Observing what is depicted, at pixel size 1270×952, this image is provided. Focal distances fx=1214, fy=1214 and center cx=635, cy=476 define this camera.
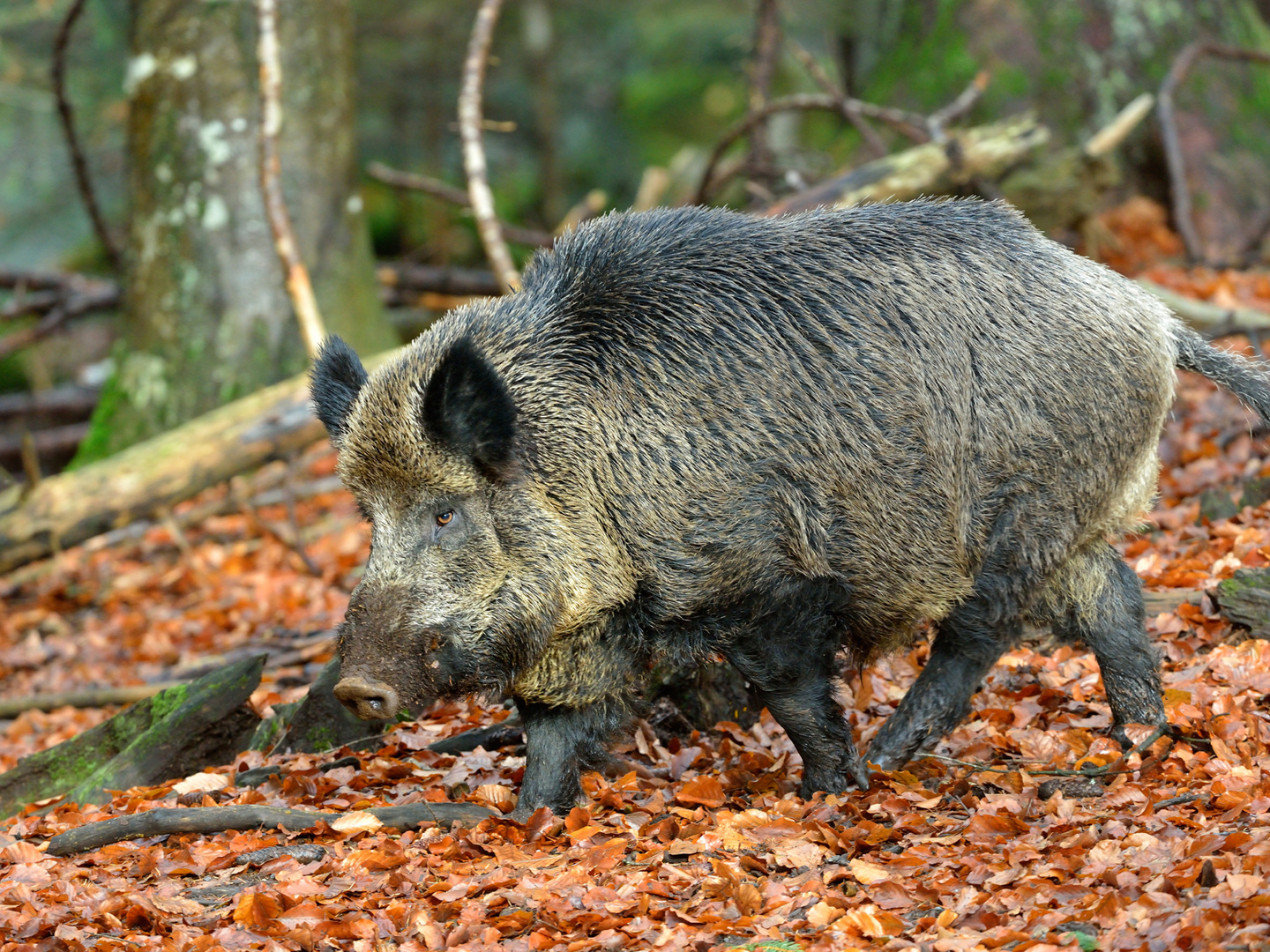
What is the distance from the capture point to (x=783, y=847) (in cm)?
426

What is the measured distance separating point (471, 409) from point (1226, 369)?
327 cm

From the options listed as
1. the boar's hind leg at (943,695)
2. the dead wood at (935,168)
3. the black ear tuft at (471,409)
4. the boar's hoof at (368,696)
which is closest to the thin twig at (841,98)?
the dead wood at (935,168)

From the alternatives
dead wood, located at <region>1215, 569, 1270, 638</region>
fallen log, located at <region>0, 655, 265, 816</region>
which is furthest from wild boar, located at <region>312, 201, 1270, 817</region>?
fallen log, located at <region>0, 655, 265, 816</region>

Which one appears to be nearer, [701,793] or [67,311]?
[701,793]

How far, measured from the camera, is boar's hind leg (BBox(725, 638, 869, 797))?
4734 mm

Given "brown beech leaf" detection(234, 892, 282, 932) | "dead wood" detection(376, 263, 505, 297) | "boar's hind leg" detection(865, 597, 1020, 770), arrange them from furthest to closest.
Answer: "dead wood" detection(376, 263, 505, 297)
"boar's hind leg" detection(865, 597, 1020, 770)
"brown beech leaf" detection(234, 892, 282, 932)

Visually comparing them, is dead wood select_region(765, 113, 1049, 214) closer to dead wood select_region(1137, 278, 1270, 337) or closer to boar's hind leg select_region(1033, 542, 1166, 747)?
dead wood select_region(1137, 278, 1270, 337)

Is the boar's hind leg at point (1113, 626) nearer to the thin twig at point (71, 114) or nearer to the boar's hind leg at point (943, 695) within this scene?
the boar's hind leg at point (943, 695)

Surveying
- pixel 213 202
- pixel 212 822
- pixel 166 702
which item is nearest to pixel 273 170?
pixel 213 202

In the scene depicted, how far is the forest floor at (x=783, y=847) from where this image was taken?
142 inches

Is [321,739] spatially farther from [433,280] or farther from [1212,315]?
[433,280]

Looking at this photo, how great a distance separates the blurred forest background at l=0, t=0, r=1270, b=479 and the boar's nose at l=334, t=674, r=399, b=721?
4.84 metres

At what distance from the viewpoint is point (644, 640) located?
15.6ft

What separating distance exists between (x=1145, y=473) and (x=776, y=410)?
1.68 meters
